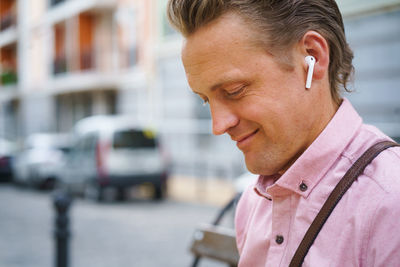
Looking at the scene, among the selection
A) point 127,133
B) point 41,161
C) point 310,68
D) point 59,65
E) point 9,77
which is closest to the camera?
point 310,68

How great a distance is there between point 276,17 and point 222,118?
0.32m

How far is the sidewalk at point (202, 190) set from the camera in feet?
37.5

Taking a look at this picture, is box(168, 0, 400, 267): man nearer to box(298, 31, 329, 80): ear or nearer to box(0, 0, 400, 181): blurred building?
box(298, 31, 329, 80): ear

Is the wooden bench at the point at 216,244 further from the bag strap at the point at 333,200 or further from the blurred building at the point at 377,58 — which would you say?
the blurred building at the point at 377,58

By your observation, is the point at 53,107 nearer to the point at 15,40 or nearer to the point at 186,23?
the point at 15,40

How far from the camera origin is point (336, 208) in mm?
1241

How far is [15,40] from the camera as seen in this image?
106 feet

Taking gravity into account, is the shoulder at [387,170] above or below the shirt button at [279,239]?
above

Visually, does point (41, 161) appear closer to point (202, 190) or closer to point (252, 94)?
point (202, 190)

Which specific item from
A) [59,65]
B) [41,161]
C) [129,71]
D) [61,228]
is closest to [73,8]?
[59,65]

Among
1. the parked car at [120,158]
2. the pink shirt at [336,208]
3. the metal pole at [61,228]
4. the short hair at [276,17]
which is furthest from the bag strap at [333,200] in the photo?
the parked car at [120,158]

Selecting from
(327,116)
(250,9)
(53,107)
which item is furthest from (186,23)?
(53,107)

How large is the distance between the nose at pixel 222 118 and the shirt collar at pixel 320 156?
0.21 metres

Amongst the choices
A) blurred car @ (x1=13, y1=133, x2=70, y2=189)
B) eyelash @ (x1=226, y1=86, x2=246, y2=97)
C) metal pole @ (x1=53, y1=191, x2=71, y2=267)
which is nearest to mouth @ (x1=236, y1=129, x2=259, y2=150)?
eyelash @ (x1=226, y1=86, x2=246, y2=97)
